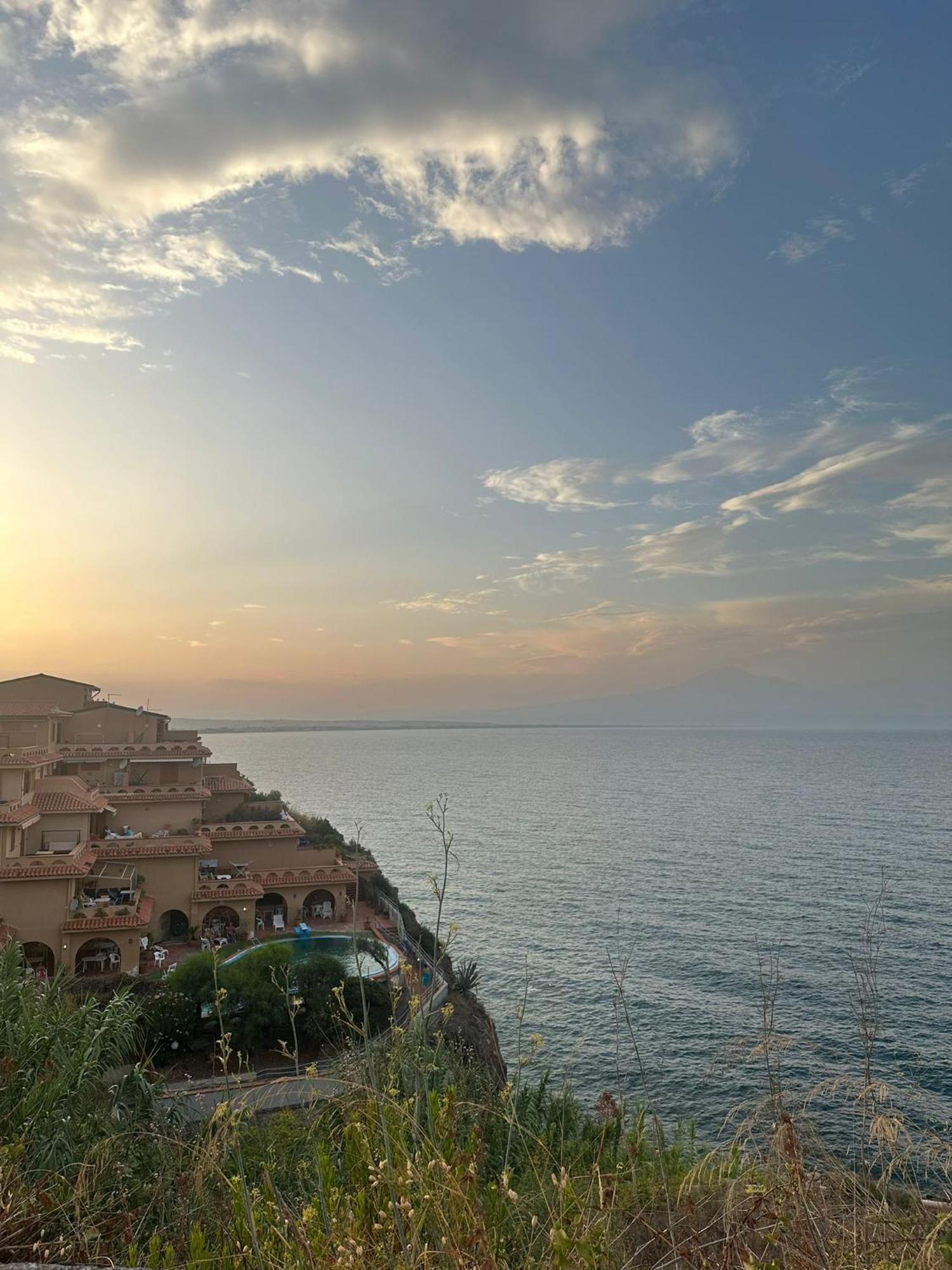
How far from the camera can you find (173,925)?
94.8 feet

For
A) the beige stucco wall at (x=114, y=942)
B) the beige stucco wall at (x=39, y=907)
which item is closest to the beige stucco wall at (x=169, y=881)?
the beige stucco wall at (x=114, y=942)

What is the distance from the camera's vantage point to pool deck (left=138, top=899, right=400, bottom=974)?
2520 centimetres

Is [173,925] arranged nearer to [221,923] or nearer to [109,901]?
[221,923]

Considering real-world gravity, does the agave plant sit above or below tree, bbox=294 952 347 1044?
below

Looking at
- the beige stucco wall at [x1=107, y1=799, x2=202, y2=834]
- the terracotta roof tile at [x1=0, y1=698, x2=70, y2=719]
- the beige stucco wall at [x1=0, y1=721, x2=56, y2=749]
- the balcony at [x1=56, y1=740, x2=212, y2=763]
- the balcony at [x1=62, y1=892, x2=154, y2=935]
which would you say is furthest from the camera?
the balcony at [x1=56, y1=740, x2=212, y2=763]

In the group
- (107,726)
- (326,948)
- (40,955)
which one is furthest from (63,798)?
(107,726)

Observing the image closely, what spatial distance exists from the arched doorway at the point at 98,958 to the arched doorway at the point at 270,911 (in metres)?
6.62

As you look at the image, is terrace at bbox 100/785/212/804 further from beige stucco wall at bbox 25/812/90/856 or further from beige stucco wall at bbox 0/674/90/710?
beige stucco wall at bbox 0/674/90/710

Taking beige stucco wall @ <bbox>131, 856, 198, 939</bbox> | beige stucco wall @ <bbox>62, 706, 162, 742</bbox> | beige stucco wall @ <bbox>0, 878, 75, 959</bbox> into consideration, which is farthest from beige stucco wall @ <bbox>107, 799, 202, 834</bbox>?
beige stucco wall @ <bbox>62, 706, 162, 742</bbox>

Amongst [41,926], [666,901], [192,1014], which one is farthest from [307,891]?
[666,901]

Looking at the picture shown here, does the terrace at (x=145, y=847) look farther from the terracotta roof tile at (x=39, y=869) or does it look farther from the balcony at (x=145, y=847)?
the terracotta roof tile at (x=39, y=869)

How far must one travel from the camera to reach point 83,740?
132 ft

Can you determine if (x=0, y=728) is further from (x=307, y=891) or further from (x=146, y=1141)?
(x=146, y=1141)

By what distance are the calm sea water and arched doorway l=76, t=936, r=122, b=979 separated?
12.1 m
